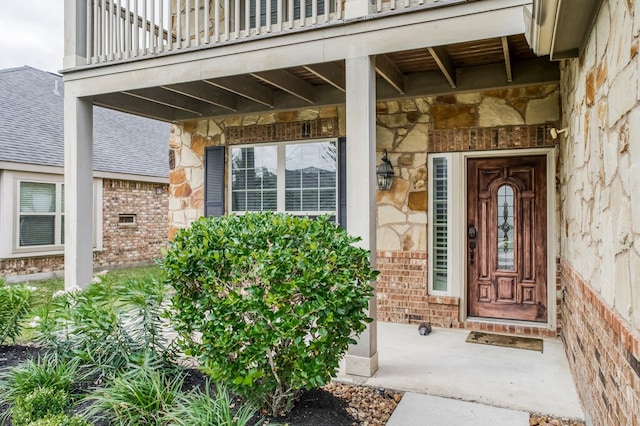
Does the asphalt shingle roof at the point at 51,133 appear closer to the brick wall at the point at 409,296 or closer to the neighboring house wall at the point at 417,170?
the neighboring house wall at the point at 417,170

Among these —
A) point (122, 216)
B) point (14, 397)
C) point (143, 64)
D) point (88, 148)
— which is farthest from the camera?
point (122, 216)

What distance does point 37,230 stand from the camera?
938 cm

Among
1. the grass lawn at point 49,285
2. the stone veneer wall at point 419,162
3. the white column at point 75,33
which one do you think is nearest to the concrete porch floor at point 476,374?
the stone veneer wall at point 419,162

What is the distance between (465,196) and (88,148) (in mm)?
4413

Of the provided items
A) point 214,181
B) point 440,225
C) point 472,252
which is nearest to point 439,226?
point 440,225

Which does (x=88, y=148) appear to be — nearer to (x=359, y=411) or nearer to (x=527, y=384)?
(x=359, y=411)

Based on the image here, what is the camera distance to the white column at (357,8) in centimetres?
369

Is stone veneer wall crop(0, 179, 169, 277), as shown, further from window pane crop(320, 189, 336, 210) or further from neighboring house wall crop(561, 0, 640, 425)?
neighboring house wall crop(561, 0, 640, 425)

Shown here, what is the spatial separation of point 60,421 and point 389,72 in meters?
3.94

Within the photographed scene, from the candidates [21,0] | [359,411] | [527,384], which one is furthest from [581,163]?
[21,0]

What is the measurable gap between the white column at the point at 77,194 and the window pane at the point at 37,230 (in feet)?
17.3

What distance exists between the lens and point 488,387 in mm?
3471

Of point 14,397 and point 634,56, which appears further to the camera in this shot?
point 14,397

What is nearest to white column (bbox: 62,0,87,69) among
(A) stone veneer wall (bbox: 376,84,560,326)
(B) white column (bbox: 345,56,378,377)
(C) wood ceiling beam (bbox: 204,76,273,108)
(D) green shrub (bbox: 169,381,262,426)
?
(C) wood ceiling beam (bbox: 204,76,273,108)
